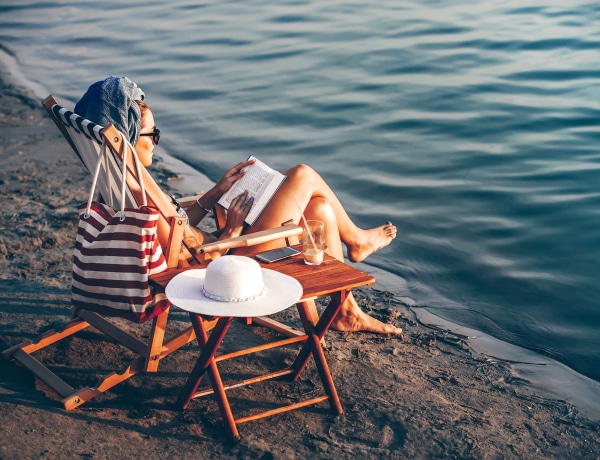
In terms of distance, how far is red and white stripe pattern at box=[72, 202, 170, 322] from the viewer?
3.53 metres

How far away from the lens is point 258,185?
427 cm

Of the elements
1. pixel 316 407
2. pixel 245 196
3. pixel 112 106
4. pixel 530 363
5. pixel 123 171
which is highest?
pixel 112 106

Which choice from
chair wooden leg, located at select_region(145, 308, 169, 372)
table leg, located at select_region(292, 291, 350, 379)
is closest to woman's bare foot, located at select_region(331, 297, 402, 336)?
table leg, located at select_region(292, 291, 350, 379)

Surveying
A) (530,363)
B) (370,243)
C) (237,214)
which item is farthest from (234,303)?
Answer: (530,363)

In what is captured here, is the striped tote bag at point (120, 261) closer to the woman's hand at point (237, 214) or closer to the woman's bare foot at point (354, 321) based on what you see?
the woman's hand at point (237, 214)

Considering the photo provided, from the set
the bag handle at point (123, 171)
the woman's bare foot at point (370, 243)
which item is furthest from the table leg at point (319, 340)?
the woman's bare foot at point (370, 243)

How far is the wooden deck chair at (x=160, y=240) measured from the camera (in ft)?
12.1

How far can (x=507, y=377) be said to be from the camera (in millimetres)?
4207

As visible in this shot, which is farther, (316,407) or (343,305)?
(343,305)

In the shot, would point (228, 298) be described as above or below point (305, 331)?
above

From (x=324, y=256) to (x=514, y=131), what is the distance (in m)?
5.32

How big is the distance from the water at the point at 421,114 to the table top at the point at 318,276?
1587mm

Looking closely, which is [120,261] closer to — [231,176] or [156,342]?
[156,342]

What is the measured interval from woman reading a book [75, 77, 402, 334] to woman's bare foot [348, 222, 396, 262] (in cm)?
2
